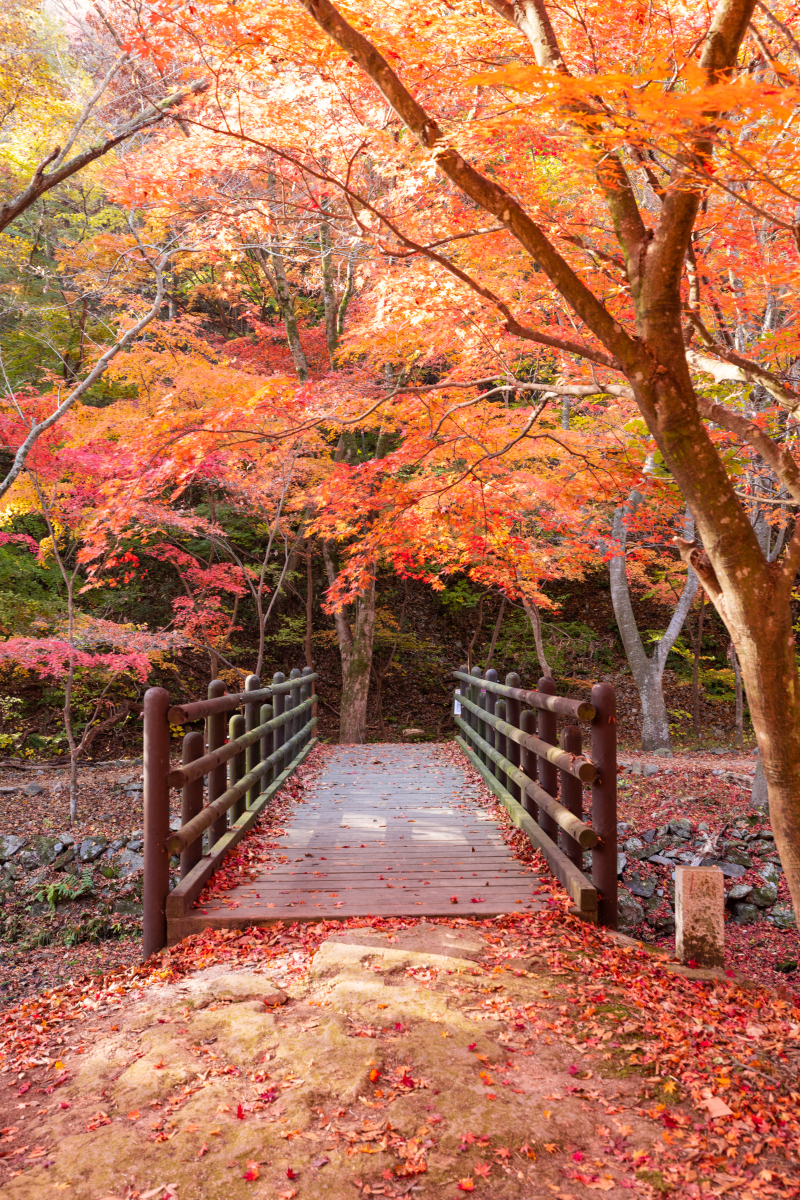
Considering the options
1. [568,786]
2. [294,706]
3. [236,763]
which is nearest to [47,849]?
[294,706]

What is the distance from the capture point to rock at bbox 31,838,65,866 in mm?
8789

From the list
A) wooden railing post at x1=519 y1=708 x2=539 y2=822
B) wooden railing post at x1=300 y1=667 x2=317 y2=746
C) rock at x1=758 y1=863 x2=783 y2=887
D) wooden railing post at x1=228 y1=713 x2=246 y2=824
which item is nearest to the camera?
wooden railing post at x1=228 y1=713 x2=246 y2=824

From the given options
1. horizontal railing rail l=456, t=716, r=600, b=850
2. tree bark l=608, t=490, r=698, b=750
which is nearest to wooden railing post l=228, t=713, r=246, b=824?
horizontal railing rail l=456, t=716, r=600, b=850

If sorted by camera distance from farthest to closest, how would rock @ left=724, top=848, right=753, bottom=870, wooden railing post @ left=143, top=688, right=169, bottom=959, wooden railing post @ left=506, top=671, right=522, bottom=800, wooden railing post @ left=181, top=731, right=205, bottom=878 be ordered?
rock @ left=724, top=848, right=753, bottom=870, wooden railing post @ left=506, top=671, right=522, bottom=800, wooden railing post @ left=181, top=731, right=205, bottom=878, wooden railing post @ left=143, top=688, right=169, bottom=959

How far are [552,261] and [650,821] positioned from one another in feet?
23.6

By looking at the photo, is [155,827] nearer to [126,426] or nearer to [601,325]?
[601,325]

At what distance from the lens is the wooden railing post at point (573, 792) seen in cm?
449

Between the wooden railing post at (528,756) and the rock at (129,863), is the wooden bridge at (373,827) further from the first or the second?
the rock at (129,863)

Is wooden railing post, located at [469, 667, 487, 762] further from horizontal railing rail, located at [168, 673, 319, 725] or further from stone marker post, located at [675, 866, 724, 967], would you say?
stone marker post, located at [675, 866, 724, 967]

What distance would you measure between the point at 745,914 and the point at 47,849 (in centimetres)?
751

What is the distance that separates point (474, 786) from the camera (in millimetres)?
8023

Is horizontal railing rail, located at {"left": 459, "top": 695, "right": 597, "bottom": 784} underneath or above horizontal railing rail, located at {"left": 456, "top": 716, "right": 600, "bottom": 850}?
above

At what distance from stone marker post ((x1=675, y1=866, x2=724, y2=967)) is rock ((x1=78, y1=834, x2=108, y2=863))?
7156mm

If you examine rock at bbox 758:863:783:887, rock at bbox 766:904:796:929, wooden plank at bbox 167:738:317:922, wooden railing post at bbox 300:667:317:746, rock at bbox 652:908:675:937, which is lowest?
rock at bbox 652:908:675:937
